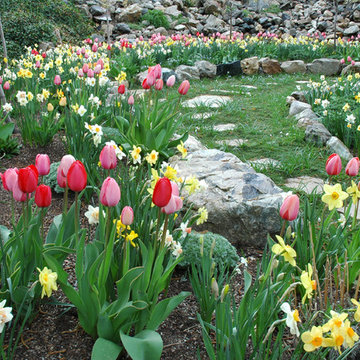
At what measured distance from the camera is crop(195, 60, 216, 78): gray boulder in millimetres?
7992

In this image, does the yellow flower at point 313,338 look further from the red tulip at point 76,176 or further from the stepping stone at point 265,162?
the stepping stone at point 265,162

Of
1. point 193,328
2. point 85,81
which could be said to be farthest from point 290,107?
point 193,328

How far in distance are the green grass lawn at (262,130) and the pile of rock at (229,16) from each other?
8.54 m

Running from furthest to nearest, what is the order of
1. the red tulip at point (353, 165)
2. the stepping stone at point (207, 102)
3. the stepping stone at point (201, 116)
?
the stepping stone at point (207, 102)
the stepping stone at point (201, 116)
the red tulip at point (353, 165)

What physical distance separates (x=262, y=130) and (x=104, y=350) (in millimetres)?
3635

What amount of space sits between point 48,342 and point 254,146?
298 cm

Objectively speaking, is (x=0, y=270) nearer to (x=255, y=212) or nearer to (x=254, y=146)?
(x=255, y=212)

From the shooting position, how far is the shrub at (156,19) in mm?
15398

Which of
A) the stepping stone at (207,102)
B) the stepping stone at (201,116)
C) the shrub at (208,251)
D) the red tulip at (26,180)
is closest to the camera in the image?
the red tulip at (26,180)

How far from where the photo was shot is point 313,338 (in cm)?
100

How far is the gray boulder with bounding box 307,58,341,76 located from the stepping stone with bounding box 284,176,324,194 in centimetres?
621

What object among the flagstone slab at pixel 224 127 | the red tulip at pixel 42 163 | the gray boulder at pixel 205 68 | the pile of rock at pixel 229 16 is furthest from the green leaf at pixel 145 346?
the pile of rock at pixel 229 16

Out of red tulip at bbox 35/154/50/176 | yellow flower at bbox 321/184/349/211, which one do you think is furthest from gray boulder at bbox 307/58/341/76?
red tulip at bbox 35/154/50/176

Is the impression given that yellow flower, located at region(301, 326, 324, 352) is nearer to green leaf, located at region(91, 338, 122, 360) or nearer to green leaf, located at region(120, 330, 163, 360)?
green leaf, located at region(120, 330, 163, 360)
